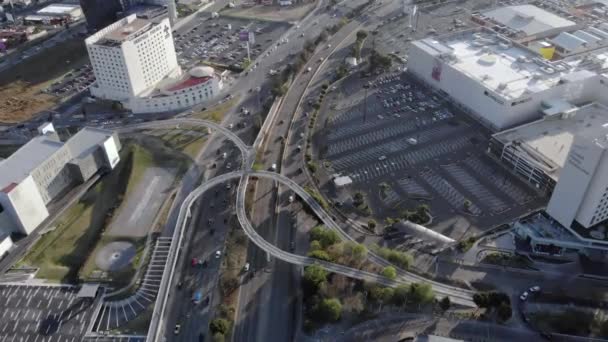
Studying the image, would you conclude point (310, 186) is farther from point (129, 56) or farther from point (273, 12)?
point (273, 12)

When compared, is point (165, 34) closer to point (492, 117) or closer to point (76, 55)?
point (76, 55)

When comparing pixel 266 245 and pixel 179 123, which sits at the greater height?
pixel 179 123

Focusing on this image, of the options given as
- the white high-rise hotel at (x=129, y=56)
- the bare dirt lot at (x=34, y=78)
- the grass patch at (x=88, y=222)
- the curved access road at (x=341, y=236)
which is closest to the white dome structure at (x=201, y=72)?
the white high-rise hotel at (x=129, y=56)

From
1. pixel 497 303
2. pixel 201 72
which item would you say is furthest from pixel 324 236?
pixel 201 72

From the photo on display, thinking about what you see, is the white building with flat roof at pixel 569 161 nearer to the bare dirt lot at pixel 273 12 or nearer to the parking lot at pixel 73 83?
the bare dirt lot at pixel 273 12

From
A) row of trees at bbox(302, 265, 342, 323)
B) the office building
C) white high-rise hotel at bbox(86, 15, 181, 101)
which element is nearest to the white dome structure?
white high-rise hotel at bbox(86, 15, 181, 101)

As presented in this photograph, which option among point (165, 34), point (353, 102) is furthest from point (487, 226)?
point (165, 34)

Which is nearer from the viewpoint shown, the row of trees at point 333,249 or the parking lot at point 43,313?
the parking lot at point 43,313
